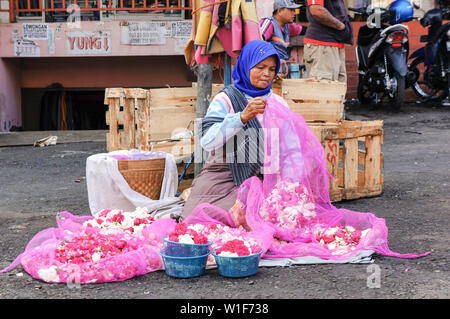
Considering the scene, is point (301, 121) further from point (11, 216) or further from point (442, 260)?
point (11, 216)

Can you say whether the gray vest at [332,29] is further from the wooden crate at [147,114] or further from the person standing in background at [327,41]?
the wooden crate at [147,114]

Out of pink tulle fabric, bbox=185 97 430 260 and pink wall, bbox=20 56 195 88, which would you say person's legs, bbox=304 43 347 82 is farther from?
pink wall, bbox=20 56 195 88

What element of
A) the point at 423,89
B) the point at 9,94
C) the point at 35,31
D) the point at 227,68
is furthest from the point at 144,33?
the point at 227,68

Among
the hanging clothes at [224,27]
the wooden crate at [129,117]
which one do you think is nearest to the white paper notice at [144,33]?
the wooden crate at [129,117]

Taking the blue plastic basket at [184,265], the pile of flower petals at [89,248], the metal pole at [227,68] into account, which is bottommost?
the blue plastic basket at [184,265]

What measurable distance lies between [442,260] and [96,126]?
11.0 m

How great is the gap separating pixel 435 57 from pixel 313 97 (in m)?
5.34

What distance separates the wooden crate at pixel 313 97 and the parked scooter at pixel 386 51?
4201 millimetres

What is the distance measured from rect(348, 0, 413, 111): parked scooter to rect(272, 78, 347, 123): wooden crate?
420 cm

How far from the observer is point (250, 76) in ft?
12.5

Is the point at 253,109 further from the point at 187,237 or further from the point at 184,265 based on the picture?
the point at 184,265

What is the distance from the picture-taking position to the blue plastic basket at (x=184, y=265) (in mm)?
3031

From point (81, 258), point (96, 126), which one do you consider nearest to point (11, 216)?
point (81, 258)

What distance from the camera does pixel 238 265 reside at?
3.01 metres
